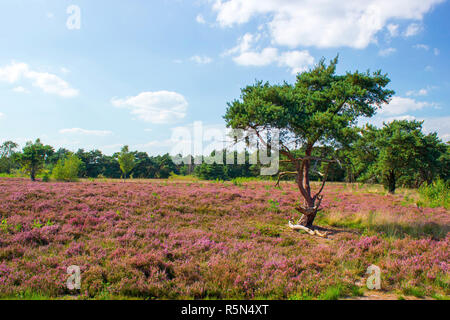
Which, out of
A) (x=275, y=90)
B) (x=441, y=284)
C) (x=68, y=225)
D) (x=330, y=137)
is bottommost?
(x=441, y=284)

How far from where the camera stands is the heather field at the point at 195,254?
490cm

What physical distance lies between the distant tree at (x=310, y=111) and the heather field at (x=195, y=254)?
288 centimetres

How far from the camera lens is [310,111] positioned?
1018 centimetres

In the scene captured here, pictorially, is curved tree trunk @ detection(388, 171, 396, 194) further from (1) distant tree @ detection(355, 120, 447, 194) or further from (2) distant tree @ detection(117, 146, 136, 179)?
(2) distant tree @ detection(117, 146, 136, 179)

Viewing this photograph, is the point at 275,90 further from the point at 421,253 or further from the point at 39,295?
the point at 39,295

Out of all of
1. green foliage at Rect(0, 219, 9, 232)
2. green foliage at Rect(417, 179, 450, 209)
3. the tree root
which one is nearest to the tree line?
the tree root

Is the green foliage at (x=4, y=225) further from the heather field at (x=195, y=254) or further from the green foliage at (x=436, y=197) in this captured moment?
the green foliage at (x=436, y=197)

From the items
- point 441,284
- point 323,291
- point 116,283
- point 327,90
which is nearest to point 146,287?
point 116,283

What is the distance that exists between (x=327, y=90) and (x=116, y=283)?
1048 cm

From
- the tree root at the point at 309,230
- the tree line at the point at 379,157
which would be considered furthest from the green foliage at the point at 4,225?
the tree line at the point at 379,157

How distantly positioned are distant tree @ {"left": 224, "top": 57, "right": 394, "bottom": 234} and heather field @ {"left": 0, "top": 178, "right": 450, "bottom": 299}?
288 cm

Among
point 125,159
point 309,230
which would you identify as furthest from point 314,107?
point 125,159

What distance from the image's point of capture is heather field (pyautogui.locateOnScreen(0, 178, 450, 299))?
4.90 m
